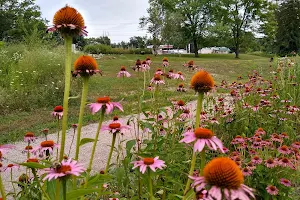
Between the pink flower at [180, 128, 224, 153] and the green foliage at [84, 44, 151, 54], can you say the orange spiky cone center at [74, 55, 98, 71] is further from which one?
the green foliage at [84, 44, 151, 54]

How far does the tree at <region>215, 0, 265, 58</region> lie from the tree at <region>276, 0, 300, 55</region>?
4.84 meters

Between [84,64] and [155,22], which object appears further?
[155,22]

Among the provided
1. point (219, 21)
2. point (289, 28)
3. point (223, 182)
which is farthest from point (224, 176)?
point (289, 28)

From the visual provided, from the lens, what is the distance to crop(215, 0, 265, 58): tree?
29.3m

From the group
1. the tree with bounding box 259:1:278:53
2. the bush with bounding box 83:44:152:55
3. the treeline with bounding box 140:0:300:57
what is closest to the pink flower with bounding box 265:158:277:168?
the bush with bounding box 83:44:152:55

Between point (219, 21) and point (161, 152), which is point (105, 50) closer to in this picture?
point (219, 21)

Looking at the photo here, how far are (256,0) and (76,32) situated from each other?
30.5 metres

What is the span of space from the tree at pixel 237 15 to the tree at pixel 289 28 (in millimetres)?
4844

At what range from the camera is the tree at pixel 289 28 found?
3247 cm

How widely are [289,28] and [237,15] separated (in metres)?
7.19

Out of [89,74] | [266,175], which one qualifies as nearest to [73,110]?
[266,175]

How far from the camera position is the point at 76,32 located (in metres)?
0.95

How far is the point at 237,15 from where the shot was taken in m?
29.6

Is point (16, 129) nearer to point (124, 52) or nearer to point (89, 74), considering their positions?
point (89, 74)
